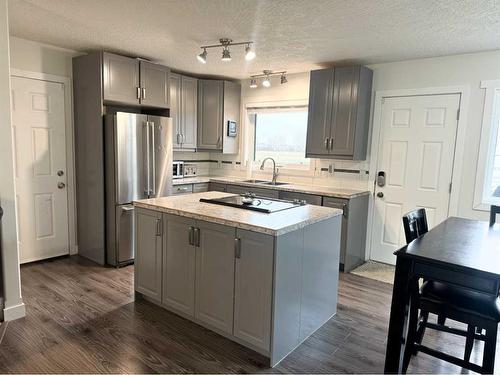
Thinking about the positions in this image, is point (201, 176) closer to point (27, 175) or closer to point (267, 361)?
A: point (27, 175)

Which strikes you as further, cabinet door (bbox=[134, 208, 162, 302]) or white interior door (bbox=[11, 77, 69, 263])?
white interior door (bbox=[11, 77, 69, 263])

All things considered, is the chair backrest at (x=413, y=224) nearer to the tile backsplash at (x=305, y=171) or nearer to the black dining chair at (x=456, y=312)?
the black dining chair at (x=456, y=312)

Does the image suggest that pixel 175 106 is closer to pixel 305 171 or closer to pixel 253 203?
pixel 305 171

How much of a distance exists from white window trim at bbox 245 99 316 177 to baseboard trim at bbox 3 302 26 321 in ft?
11.1

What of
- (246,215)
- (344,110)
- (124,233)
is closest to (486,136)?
(344,110)

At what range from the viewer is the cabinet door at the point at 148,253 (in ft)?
9.24

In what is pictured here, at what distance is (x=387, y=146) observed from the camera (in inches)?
161

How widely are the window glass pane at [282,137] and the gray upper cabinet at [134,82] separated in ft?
5.03

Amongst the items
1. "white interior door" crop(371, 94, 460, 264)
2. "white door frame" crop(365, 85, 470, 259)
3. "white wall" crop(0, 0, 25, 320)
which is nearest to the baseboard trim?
"white wall" crop(0, 0, 25, 320)

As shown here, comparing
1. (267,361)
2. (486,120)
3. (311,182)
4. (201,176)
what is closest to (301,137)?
(311,182)

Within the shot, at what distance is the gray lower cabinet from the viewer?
12.6 ft

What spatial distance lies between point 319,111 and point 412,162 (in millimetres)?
1212

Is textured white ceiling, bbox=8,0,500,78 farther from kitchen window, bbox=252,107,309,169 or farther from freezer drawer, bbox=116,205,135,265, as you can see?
freezer drawer, bbox=116,205,135,265

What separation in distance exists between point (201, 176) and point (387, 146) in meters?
2.82
